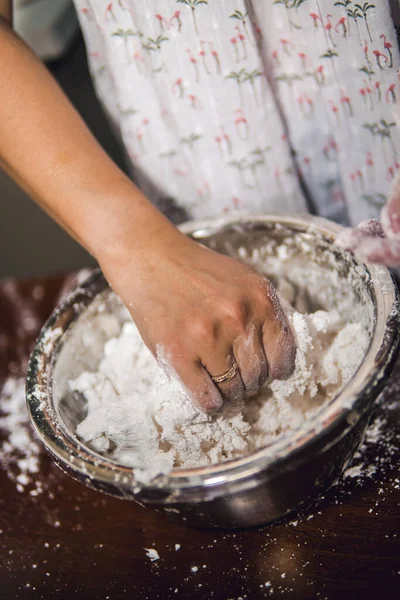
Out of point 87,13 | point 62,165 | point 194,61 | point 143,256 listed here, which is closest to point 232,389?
point 143,256

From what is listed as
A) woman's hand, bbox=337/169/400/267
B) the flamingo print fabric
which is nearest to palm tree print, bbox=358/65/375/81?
the flamingo print fabric

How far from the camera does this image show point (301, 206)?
2.66 ft

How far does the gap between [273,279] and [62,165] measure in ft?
1.09

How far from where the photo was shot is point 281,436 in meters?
0.47

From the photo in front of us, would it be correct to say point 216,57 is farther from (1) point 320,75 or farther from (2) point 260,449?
(2) point 260,449

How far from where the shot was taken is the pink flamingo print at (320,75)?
0.65 m

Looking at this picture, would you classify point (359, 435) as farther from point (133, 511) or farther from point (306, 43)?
point (306, 43)

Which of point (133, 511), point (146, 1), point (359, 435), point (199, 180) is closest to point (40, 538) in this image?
point (133, 511)

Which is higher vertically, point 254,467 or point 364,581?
point 254,467

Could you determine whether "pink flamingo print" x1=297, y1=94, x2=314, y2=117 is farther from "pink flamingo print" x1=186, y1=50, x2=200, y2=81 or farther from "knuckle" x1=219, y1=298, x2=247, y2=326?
"knuckle" x1=219, y1=298, x2=247, y2=326

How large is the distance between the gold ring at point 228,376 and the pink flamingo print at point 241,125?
0.37 meters

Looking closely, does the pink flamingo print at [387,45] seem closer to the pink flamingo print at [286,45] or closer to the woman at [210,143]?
the woman at [210,143]

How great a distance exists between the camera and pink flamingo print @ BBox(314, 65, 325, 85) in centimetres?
65

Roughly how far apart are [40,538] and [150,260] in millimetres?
396
